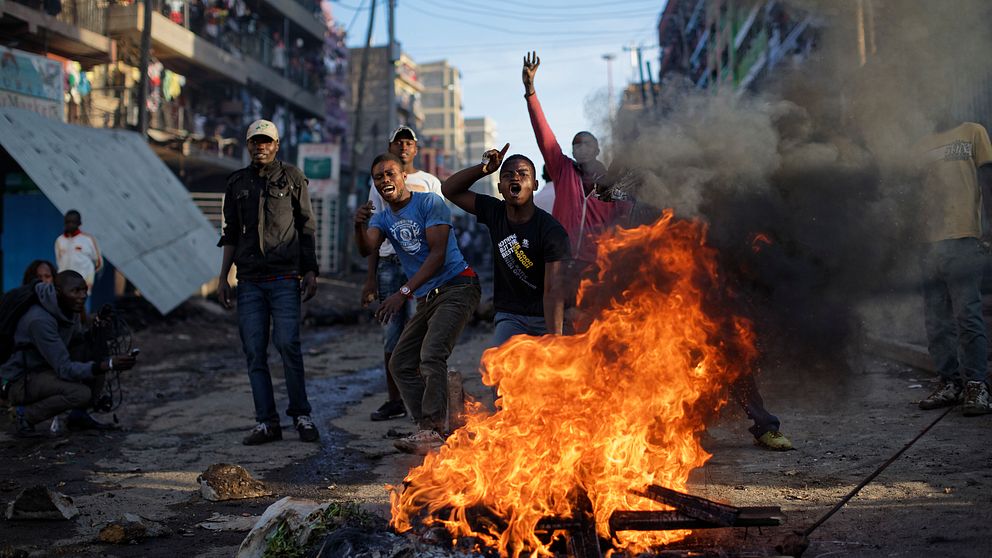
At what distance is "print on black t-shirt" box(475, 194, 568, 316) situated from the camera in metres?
4.59

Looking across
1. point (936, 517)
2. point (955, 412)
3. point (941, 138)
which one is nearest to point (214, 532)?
point (936, 517)

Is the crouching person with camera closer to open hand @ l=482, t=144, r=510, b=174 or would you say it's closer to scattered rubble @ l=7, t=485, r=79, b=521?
scattered rubble @ l=7, t=485, r=79, b=521

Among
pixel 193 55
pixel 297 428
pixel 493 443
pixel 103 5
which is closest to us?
pixel 493 443

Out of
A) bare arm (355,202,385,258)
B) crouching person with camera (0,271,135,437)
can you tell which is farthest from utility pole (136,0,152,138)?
bare arm (355,202,385,258)

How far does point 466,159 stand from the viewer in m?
119

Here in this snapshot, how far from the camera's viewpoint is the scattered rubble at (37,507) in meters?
3.94

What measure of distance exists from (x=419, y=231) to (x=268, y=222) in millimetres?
1292

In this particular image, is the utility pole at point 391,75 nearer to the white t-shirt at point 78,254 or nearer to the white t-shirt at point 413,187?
the white t-shirt at point 78,254

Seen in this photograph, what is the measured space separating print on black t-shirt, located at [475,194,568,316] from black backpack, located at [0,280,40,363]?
3.61 m

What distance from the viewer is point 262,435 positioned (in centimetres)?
583

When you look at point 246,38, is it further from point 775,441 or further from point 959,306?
point 775,441

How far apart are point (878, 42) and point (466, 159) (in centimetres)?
11408

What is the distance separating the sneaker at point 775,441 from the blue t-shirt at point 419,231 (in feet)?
7.01

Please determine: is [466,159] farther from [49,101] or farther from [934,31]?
[934,31]
